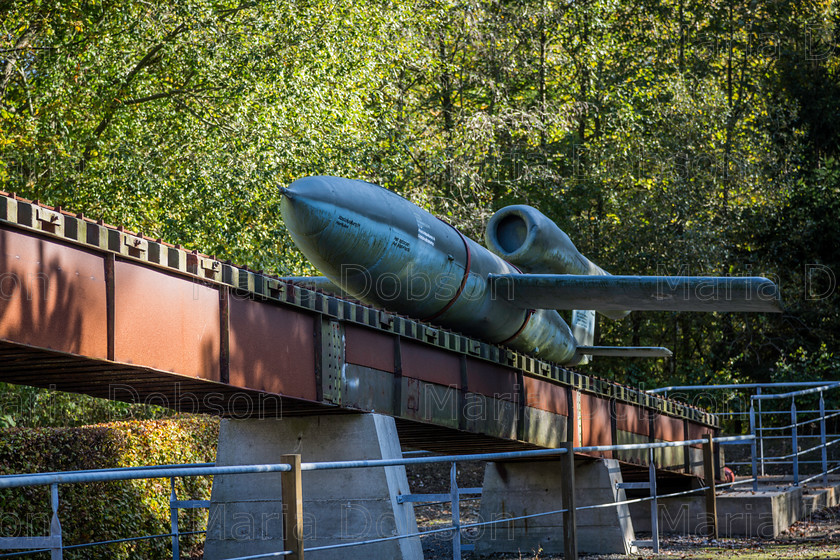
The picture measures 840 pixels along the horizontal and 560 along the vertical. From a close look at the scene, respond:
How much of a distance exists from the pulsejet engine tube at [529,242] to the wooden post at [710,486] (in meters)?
2.19

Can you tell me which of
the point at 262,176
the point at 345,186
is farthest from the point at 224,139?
the point at 345,186

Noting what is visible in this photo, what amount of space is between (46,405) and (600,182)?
1494 centimetres

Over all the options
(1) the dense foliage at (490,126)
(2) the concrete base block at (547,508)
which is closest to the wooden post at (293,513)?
(2) the concrete base block at (547,508)

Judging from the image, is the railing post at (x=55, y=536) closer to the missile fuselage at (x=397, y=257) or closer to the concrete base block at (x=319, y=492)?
the concrete base block at (x=319, y=492)

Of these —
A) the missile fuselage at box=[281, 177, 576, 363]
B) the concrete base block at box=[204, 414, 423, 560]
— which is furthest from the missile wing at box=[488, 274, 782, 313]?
the concrete base block at box=[204, 414, 423, 560]

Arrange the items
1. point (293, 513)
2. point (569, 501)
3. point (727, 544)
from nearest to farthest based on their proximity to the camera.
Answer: point (293, 513) < point (569, 501) < point (727, 544)

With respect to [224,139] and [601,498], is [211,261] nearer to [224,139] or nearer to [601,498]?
[601,498]

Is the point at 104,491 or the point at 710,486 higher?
the point at 104,491

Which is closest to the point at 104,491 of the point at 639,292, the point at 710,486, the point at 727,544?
the point at 639,292

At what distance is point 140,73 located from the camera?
18688mm

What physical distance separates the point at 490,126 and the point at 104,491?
15.1m

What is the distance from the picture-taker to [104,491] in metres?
11.7

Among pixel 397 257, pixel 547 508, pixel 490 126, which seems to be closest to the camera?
pixel 397 257

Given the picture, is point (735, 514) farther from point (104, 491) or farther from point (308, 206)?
point (104, 491)
